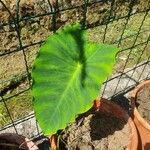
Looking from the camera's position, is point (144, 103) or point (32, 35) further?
point (32, 35)

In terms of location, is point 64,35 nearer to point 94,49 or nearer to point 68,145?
point 94,49

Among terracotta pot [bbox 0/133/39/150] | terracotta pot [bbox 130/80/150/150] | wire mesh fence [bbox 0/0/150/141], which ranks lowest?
terracotta pot [bbox 130/80/150/150]

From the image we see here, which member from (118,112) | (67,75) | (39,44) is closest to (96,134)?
(118,112)

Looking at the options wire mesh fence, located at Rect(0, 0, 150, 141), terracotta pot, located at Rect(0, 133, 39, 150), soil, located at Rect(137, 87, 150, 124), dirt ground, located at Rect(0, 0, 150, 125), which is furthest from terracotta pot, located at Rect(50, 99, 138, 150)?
dirt ground, located at Rect(0, 0, 150, 125)

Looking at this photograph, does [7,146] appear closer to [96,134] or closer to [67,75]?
[96,134]

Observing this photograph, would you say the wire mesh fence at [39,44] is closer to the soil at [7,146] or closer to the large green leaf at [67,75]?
the soil at [7,146]

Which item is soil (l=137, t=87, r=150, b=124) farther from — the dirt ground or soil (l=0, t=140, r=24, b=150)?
soil (l=0, t=140, r=24, b=150)
